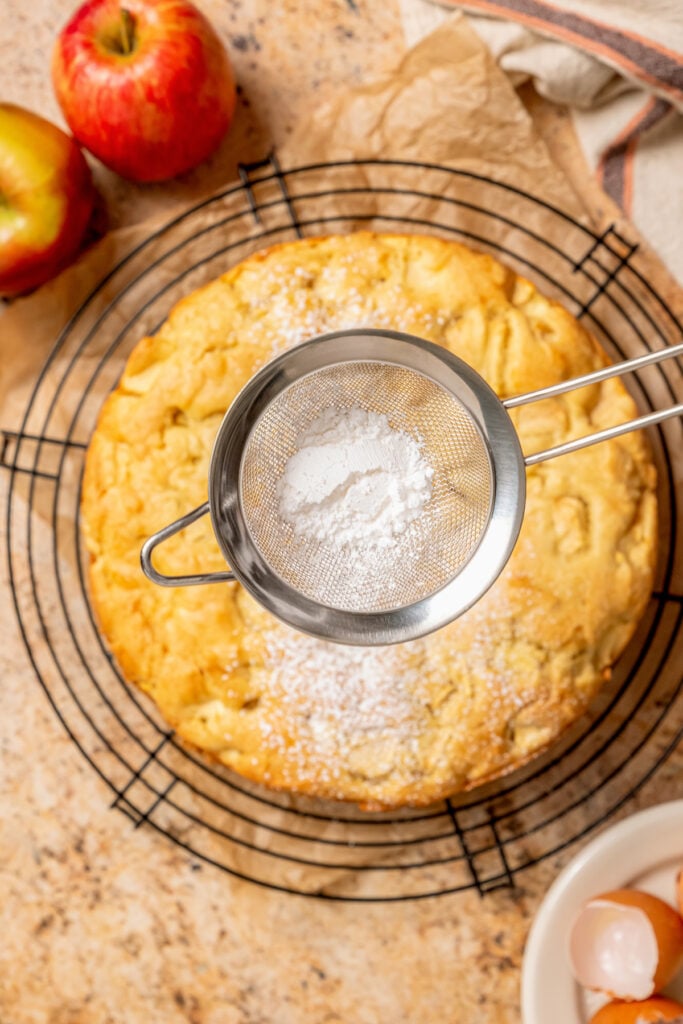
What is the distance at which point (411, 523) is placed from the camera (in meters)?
1.80

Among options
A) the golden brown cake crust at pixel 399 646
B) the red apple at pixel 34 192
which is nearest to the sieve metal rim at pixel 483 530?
the golden brown cake crust at pixel 399 646

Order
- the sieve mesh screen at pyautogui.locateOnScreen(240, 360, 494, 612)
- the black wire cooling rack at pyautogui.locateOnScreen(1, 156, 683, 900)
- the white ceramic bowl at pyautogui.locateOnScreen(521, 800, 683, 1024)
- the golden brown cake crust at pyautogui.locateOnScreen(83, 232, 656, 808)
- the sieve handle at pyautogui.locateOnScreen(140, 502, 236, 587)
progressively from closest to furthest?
the sieve handle at pyautogui.locateOnScreen(140, 502, 236, 587) < the sieve mesh screen at pyautogui.locateOnScreen(240, 360, 494, 612) < the golden brown cake crust at pyautogui.locateOnScreen(83, 232, 656, 808) < the white ceramic bowl at pyautogui.locateOnScreen(521, 800, 683, 1024) < the black wire cooling rack at pyautogui.locateOnScreen(1, 156, 683, 900)

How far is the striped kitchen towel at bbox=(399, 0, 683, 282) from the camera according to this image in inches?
90.0

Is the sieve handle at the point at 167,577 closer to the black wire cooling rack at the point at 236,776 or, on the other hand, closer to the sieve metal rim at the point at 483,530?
the sieve metal rim at the point at 483,530

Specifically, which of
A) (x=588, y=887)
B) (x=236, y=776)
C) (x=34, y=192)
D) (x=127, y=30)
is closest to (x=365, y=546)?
(x=236, y=776)

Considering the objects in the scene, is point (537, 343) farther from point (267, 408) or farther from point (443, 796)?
Result: point (443, 796)

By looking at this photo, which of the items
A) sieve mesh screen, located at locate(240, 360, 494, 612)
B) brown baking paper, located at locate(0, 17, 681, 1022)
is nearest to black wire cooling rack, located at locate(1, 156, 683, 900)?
brown baking paper, located at locate(0, 17, 681, 1022)

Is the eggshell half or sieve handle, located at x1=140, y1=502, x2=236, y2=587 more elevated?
sieve handle, located at x1=140, y1=502, x2=236, y2=587

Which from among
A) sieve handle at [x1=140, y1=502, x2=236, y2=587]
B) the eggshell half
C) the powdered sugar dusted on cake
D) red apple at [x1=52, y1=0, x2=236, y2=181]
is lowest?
the eggshell half

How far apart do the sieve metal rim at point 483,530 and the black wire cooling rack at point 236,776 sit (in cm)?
79

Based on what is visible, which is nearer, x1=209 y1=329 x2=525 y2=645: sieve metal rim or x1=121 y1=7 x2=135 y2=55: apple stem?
x1=209 y1=329 x2=525 y2=645: sieve metal rim

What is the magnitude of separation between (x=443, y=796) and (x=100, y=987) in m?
1.16

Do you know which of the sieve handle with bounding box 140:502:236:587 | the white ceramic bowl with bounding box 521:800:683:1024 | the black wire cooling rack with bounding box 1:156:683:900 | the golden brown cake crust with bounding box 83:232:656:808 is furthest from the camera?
the black wire cooling rack with bounding box 1:156:683:900

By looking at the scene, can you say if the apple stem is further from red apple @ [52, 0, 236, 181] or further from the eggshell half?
the eggshell half
